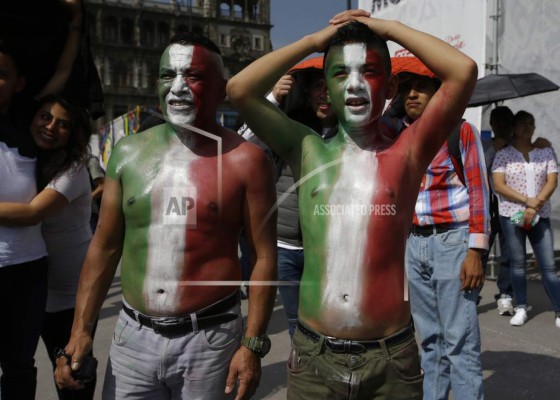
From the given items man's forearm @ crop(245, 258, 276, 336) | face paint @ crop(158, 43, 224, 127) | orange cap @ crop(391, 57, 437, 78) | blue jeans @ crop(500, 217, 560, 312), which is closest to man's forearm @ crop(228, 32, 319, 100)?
face paint @ crop(158, 43, 224, 127)

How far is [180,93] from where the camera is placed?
1843 millimetres

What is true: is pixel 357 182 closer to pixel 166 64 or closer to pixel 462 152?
pixel 166 64

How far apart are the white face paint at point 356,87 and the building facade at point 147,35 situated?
2000 inches

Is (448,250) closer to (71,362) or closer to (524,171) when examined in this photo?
(71,362)

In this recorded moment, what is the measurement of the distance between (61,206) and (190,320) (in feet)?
3.42

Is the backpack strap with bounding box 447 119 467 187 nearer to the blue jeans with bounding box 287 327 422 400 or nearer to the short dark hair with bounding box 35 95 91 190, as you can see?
Result: the blue jeans with bounding box 287 327 422 400

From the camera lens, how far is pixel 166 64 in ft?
6.17

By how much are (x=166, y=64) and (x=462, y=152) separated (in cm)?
157

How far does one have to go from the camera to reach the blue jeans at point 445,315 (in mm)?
2752

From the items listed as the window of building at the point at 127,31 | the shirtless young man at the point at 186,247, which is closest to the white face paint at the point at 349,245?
the shirtless young man at the point at 186,247

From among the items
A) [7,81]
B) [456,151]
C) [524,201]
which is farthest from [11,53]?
[524,201]

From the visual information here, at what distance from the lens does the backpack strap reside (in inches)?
110

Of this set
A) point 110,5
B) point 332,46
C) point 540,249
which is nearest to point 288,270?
point 332,46

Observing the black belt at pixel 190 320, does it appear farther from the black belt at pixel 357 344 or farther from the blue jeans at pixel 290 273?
the blue jeans at pixel 290 273
